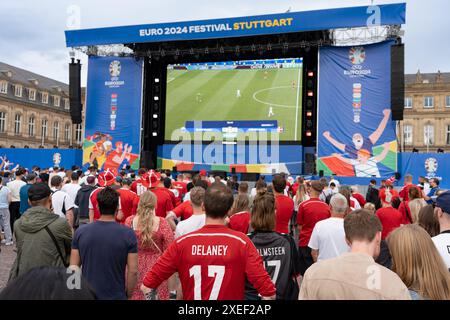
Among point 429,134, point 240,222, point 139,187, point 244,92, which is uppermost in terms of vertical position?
point 429,134

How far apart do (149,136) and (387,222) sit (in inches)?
750

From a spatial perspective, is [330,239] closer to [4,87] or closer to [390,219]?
[390,219]

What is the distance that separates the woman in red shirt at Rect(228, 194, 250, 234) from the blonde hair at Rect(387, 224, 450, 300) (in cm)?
288

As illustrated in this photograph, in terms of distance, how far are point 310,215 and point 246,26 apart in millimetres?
16049

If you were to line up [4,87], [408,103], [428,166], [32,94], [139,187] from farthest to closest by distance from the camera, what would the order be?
[408,103] < [32,94] < [4,87] < [428,166] < [139,187]

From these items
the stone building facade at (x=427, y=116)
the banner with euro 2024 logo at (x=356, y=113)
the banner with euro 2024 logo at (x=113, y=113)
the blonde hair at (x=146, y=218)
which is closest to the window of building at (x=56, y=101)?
the banner with euro 2024 logo at (x=113, y=113)

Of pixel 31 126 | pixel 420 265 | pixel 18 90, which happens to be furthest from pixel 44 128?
pixel 420 265

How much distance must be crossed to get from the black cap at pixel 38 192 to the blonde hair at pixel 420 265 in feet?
10.9

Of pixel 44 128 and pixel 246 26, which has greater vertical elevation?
pixel 246 26

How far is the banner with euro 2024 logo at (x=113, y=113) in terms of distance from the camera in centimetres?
2319

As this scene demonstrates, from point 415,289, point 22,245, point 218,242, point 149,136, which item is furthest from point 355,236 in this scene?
point 149,136

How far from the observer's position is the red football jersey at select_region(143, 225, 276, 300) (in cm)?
293

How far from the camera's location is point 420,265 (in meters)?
2.41

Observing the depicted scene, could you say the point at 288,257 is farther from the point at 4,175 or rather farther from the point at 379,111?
the point at 379,111
